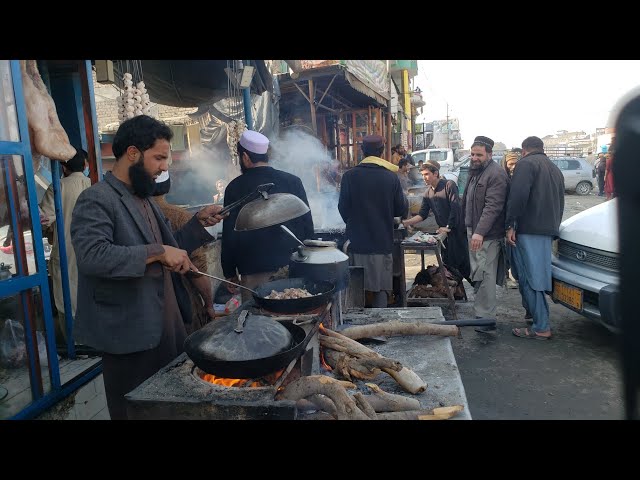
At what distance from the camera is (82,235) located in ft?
7.02

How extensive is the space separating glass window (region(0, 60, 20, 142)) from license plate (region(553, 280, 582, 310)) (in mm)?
5451

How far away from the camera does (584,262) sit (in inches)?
201

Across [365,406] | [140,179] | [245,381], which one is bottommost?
[365,406]

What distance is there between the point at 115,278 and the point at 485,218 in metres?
4.52

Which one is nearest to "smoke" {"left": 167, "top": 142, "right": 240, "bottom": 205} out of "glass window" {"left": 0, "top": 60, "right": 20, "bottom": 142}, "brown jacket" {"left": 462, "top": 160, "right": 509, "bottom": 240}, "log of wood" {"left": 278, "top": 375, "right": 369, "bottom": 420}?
"brown jacket" {"left": 462, "top": 160, "right": 509, "bottom": 240}

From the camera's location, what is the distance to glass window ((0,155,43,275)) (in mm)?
2789

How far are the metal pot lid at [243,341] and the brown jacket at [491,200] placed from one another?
3.89 metres

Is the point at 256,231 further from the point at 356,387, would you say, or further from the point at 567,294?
the point at 567,294

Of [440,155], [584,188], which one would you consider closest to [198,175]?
[440,155]

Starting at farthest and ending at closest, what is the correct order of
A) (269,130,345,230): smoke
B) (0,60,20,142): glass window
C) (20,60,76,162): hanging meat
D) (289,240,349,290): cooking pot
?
(269,130,345,230): smoke, (289,240,349,290): cooking pot, (20,60,76,162): hanging meat, (0,60,20,142): glass window

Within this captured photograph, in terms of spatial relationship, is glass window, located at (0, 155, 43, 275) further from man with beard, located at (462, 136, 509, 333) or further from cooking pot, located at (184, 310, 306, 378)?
man with beard, located at (462, 136, 509, 333)
